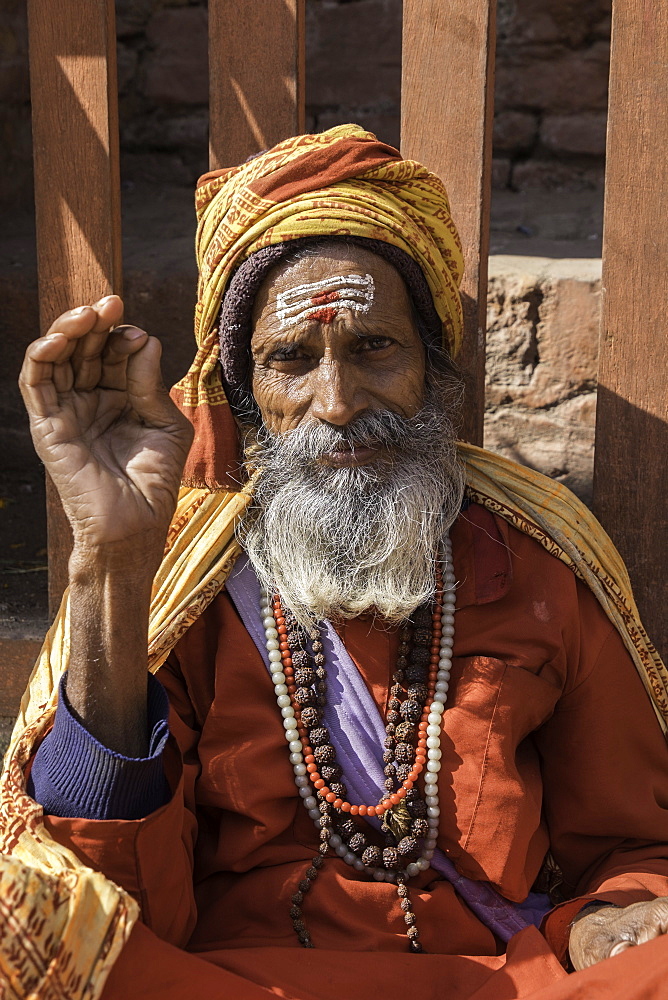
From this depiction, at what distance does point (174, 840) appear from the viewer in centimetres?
207

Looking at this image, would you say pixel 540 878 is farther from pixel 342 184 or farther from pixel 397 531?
pixel 342 184

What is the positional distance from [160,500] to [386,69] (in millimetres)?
3628

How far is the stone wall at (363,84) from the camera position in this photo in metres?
4.92

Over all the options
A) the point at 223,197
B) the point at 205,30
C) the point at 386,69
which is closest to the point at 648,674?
the point at 223,197

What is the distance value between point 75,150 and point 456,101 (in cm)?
94

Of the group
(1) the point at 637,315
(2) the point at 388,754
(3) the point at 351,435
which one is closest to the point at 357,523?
(3) the point at 351,435

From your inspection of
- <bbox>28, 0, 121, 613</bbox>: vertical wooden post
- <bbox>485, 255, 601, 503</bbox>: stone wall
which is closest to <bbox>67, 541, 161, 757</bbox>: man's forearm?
<bbox>28, 0, 121, 613</bbox>: vertical wooden post

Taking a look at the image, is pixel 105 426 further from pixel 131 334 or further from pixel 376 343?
pixel 376 343

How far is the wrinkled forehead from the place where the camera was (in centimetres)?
235

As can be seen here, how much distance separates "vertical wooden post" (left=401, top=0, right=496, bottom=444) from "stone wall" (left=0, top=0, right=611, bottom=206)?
7.55 ft

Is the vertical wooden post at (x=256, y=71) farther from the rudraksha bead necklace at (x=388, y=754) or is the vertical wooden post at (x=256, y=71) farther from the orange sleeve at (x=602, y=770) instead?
the orange sleeve at (x=602, y=770)

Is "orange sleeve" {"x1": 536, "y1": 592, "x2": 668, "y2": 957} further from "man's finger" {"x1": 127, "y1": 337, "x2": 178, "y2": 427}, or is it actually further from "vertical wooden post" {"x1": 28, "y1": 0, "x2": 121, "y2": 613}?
"vertical wooden post" {"x1": 28, "y1": 0, "x2": 121, "y2": 613}

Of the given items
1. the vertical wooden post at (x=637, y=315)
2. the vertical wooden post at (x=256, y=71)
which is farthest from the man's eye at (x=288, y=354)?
the vertical wooden post at (x=637, y=315)

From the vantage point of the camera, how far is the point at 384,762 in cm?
234
